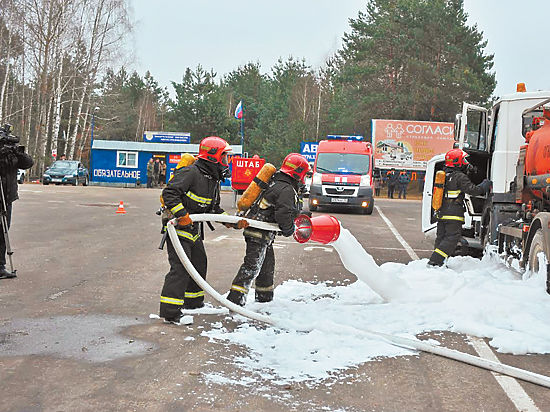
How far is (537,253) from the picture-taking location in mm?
7184

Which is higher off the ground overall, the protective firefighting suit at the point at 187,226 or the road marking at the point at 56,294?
the protective firefighting suit at the point at 187,226

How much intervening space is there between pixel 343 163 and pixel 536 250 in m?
15.8

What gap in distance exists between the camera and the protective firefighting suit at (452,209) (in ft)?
31.5

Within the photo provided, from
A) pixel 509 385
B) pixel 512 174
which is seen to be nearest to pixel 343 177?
pixel 512 174

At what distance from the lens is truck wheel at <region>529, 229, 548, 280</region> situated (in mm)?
7006

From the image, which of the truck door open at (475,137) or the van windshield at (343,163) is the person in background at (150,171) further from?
the truck door open at (475,137)

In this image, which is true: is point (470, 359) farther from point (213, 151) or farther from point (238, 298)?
point (213, 151)

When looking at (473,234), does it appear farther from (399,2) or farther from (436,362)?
(399,2)

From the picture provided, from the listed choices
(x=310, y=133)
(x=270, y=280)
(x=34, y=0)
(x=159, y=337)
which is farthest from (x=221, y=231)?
(x=310, y=133)

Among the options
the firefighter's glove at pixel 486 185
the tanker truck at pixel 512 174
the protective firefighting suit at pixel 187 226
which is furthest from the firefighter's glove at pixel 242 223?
the firefighter's glove at pixel 486 185

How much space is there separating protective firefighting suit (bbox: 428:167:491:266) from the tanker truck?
357mm

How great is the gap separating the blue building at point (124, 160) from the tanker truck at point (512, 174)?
34084mm

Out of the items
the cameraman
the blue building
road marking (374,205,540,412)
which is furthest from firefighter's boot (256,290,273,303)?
the blue building

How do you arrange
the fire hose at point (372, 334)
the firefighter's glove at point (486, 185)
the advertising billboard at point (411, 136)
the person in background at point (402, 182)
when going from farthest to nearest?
the advertising billboard at point (411, 136) → the person in background at point (402, 182) → the firefighter's glove at point (486, 185) → the fire hose at point (372, 334)
